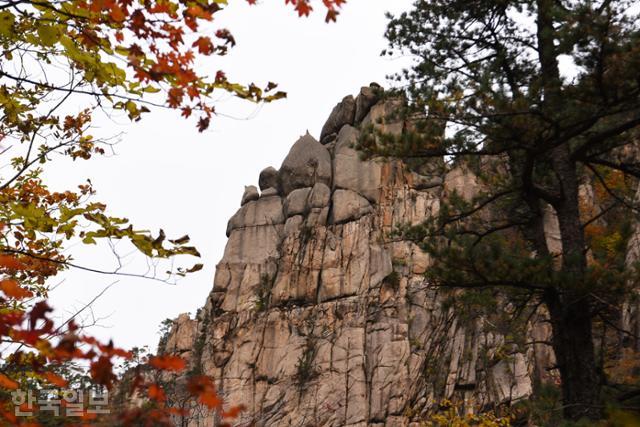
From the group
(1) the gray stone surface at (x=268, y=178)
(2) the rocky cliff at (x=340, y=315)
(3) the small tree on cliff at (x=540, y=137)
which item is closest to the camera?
(3) the small tree on cliff at (x=540, y=137)

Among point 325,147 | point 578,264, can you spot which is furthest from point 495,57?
point 325,147

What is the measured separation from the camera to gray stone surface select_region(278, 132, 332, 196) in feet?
120

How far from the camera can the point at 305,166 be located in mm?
37312

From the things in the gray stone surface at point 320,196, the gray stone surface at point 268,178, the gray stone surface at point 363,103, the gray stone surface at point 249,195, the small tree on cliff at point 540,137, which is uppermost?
the gray stone surface at point 363,103

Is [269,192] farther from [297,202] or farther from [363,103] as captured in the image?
[363,103]

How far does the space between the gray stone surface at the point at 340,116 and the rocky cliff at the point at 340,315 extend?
0.28ft

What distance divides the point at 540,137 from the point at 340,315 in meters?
25.0

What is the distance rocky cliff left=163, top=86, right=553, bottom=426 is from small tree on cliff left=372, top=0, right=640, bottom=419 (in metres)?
17.0

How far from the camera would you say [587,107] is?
689 centimetres

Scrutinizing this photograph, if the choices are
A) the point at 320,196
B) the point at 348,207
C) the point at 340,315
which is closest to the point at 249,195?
the point at 320,196

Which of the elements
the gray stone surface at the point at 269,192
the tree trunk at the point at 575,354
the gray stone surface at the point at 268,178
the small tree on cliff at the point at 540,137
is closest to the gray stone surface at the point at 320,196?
the gray stone surface at the point at 269,192

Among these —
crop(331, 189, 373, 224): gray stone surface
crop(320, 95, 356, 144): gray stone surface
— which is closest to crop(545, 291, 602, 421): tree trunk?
crop(331, 189, 373, 224): gray stone surface

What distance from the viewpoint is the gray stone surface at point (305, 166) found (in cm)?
3662

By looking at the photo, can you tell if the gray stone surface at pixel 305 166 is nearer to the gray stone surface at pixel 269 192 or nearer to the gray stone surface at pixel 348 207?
the gray stone surface at pixel 269 192
